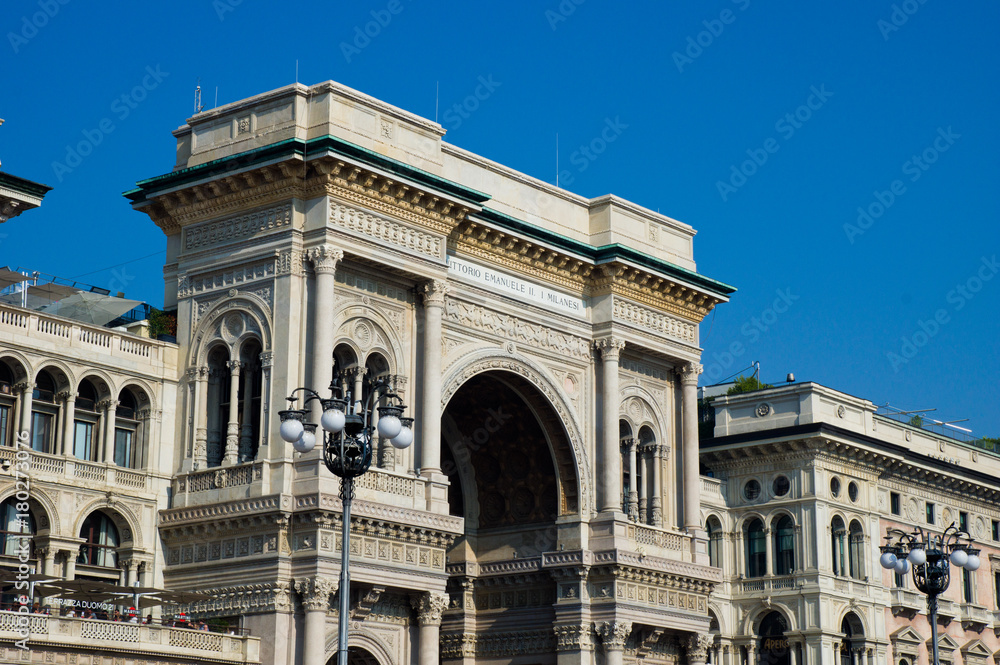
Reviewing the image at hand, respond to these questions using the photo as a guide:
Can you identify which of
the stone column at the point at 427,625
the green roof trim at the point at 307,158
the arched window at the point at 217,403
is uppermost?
the green roof trim at the point at 307,158

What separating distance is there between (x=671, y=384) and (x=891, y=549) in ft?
49.8

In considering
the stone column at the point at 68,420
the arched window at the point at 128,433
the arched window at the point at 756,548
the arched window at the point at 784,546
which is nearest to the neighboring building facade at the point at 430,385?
the arched window at the point at 128,433

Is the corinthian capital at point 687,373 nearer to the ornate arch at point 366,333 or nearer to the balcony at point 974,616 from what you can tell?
the ornate arch at point 366,333

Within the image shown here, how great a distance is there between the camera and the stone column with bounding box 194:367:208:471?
4128 cm

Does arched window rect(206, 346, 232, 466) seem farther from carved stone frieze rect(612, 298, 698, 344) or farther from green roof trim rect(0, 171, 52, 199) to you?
carved stone frieze rect(612, 298, 698, 344)

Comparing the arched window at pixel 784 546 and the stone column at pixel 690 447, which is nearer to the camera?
the stone column at pixel 690 447

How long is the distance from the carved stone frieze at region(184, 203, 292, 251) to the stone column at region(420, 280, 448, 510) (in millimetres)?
4590

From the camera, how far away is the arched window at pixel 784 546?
207 ft

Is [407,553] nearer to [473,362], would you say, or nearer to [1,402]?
[473,362]

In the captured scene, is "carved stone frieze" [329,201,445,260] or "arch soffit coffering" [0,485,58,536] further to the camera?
"carved stone frieze" [329,201,445,260]

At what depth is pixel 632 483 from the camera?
50719 millimetres

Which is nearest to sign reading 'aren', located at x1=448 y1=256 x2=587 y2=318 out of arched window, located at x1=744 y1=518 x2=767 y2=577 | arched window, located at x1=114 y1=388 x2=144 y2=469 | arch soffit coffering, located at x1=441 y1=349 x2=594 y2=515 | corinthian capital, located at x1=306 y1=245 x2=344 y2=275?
arch soffit coffering, located at x1=441 y1=349 x2=594 y2=515

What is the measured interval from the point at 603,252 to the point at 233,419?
14.3m

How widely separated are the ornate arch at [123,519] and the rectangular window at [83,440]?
1452 millimetres
